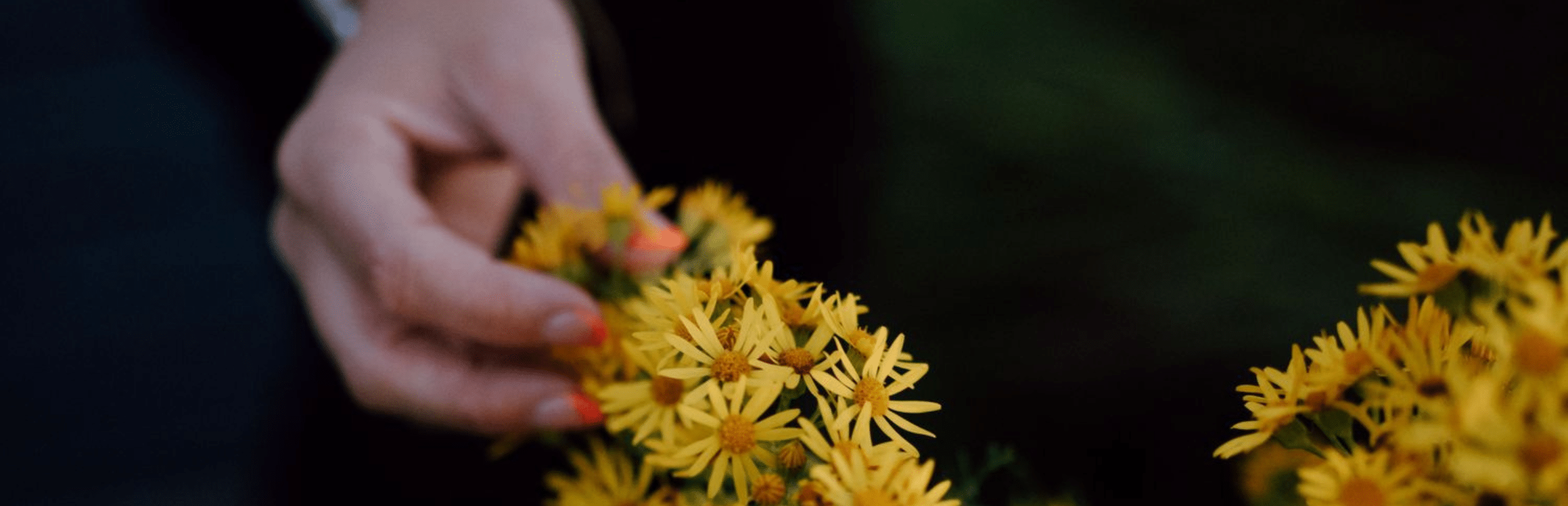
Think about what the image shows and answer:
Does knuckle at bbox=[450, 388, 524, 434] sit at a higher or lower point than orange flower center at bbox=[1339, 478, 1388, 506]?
lower

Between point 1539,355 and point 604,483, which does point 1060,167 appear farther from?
point 1539,355

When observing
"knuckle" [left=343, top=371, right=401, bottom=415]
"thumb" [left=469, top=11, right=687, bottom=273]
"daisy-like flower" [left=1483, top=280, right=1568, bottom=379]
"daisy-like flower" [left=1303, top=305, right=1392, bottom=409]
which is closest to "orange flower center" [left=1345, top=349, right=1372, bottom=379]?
"daisy-like flower" [left=1303, top=305, right=1392, bottom=409]

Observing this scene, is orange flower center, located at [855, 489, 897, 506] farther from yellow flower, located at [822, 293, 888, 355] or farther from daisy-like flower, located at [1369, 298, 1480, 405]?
daisy-like flower, located at [1369, 298, 1480, 405]

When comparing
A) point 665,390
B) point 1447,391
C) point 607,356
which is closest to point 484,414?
point 607,356

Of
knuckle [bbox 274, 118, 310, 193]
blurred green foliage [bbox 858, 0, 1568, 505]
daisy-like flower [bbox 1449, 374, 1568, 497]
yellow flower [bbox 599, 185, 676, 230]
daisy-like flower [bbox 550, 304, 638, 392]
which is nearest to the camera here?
daisy-like flower [bbox 1449, 374, 1568, 497]

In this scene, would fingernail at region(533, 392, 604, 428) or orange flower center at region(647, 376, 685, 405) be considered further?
fingernail at region(533, 392, 604, 428)

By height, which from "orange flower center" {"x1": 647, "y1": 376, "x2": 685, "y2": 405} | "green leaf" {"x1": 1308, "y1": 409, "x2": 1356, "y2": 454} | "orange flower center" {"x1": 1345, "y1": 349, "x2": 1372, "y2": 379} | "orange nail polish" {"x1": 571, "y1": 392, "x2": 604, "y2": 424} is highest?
"orange flower center" {"x1": 1345, "y1": 349, "x2": 1372, "y2": 379}
